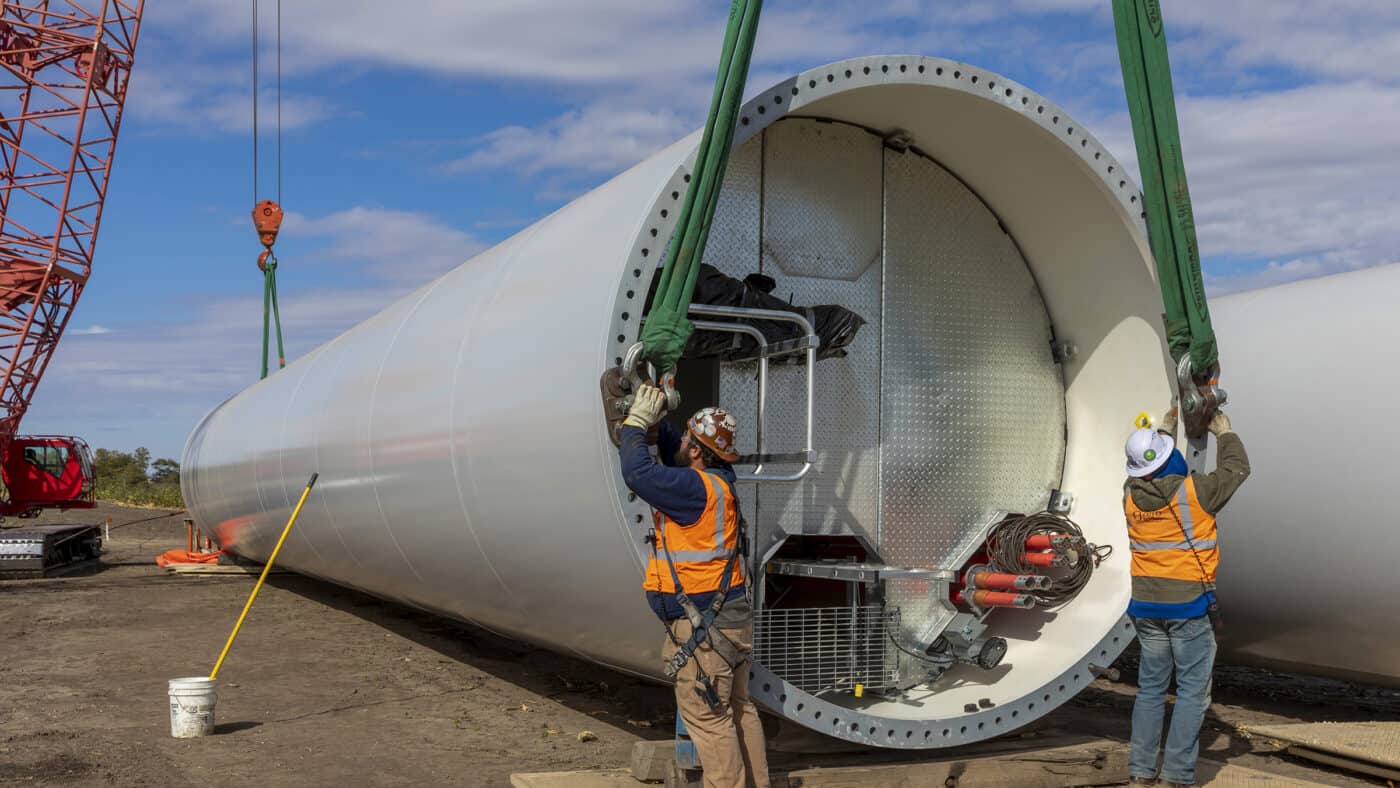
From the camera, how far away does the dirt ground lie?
654 centimetres

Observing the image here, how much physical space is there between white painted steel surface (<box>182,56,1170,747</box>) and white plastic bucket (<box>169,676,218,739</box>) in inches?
55.9

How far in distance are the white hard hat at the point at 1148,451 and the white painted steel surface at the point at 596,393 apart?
771 mm

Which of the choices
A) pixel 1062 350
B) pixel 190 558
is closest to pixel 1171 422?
pixel 1062 350

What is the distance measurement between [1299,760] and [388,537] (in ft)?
18.0

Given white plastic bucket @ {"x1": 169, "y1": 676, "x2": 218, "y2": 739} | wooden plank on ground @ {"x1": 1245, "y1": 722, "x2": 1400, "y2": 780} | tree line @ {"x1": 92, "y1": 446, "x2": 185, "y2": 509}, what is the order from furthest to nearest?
tree line @ {"x1": 92, "y1": 446, "x2": 185, "y2": 509} < white plastic bucket @ {"x1": 169, "y1": 676, "x2": 218, "y2": 739} < wooden plank on ground @ {"x1": 1245, "y1": 722, "x2": 1400, "y2": 780}

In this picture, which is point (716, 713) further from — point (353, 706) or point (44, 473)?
point (44, 473)

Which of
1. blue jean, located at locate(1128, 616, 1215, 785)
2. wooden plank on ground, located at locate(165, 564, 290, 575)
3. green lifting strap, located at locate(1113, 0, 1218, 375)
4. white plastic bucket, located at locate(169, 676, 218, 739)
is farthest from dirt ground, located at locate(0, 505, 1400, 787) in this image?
wooden plank on ground, located at locate(165, 564, 290, 575)

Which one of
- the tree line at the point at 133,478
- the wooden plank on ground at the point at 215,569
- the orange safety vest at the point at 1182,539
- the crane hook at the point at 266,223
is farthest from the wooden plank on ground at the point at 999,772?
the tree line at the point at 133,478

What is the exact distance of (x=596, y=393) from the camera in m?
5.02

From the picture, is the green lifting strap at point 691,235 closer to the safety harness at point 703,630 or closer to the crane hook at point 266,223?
the safety harness at point 703,630

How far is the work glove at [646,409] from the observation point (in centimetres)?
478

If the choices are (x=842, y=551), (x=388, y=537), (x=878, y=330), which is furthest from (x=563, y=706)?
(x=878, y=330)

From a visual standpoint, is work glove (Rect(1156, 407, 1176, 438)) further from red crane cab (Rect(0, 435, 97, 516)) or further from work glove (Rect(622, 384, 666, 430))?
red crane cab (Rect(0, 435, 97, 516))

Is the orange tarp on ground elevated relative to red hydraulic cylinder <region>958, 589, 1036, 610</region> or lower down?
lower down
